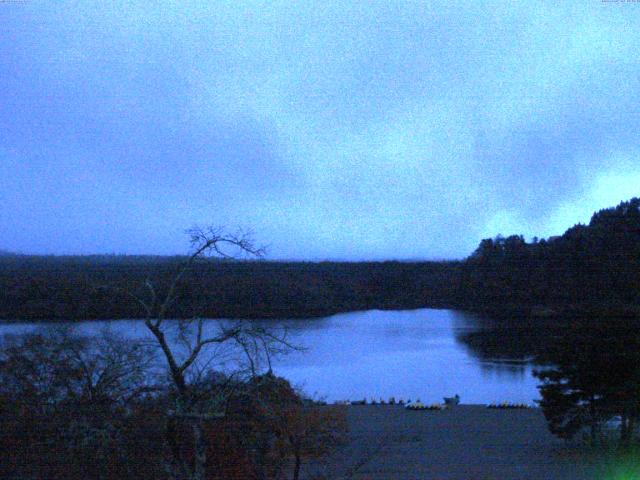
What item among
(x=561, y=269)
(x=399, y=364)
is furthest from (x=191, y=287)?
(x=561, y=269)

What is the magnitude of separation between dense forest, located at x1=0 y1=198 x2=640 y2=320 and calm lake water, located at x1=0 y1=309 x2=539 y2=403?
2.00ft

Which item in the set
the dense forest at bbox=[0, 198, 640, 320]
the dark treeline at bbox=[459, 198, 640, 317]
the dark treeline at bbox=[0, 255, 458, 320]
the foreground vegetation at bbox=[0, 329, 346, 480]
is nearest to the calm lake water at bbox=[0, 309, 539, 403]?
the dark treeline at bbox=[0, 255, 458, 320]

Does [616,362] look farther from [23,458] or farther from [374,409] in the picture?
[23,458]

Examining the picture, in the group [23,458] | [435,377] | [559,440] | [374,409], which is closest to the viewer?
[23,458]

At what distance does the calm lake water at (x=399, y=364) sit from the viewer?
13219 millimetres

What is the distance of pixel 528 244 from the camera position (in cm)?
2205

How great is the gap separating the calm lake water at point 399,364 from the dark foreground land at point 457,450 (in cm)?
146

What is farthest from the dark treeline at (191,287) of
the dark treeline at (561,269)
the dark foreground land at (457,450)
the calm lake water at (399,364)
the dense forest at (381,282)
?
the dark treeline at (561,269)

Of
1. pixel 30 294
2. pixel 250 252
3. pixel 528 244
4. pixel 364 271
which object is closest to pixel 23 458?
pixel 250 252

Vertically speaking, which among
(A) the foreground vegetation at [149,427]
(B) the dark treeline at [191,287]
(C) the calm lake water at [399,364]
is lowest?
(C) the calm lake water at [399,364]

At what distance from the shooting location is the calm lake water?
43.4 ft

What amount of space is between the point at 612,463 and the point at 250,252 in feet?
14.7

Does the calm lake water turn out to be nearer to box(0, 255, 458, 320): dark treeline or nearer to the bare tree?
box(0, 255, 458, 320): dark treeline

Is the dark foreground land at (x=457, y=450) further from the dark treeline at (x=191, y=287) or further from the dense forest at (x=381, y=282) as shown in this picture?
the dense forest at (x=381, y=282)
